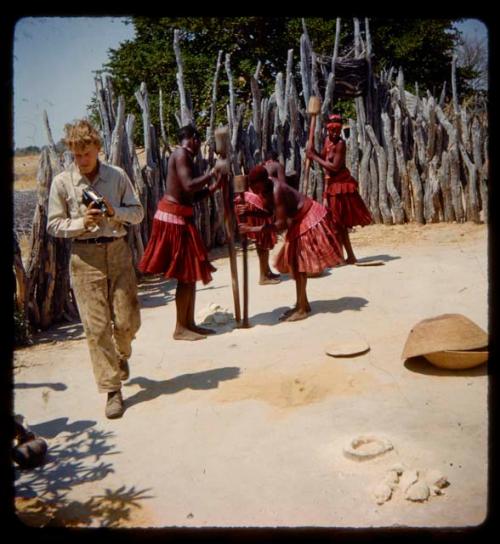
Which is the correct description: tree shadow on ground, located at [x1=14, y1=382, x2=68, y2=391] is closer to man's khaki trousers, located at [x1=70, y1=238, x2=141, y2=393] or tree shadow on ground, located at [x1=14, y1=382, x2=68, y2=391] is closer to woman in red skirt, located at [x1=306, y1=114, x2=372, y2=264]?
man's khaki trousers, located at [x1=70, y1=238, x2=141, y2=393]

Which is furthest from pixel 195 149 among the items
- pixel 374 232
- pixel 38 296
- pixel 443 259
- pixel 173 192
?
pixel 374 232

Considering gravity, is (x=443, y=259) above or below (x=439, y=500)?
above

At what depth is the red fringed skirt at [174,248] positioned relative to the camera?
508cm

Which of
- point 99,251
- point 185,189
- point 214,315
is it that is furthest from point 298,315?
point 99,251

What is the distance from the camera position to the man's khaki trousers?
12.1ft

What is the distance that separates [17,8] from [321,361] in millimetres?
3120

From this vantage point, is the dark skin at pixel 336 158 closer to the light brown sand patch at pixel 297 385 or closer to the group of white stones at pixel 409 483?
the light brown sand patch at pixel 297 385

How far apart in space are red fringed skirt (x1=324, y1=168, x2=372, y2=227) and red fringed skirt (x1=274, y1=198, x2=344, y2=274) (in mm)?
1945

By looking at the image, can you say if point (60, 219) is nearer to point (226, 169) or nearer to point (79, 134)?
point (79, 134)

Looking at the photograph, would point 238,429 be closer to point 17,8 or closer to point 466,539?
point 466,539

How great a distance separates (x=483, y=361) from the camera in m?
3.78

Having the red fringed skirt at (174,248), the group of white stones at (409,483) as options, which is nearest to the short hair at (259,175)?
the red fringed skirt at (174,248)

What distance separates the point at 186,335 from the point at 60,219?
1.90 m

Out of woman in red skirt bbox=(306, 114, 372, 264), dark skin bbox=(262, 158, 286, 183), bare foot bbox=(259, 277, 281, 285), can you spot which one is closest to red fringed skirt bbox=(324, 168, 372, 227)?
woman in red skirt bbox=(306, 114, 372, 264)
